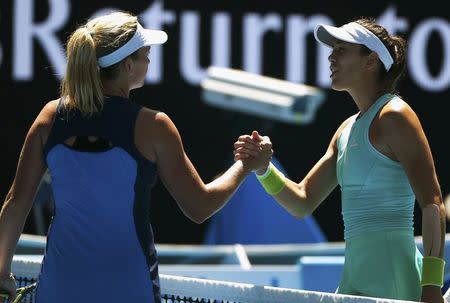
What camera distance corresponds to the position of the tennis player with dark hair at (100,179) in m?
3.00

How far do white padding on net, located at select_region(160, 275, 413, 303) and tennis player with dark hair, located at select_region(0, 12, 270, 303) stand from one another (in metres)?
0.31

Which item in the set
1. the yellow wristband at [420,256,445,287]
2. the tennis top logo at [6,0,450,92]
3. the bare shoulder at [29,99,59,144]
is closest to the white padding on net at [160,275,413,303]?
the yellow wristband at [420,256,445,287]

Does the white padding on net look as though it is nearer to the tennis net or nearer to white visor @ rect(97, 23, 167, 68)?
the tennis net

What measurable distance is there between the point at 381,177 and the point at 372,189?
4cm

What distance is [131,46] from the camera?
3.14 meters

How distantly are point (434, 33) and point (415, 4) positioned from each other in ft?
0.75

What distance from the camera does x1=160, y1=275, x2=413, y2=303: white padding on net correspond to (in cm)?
308

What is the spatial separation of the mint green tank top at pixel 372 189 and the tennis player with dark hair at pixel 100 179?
1.74ft

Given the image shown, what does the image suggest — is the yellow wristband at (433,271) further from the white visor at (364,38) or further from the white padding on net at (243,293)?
the white visor at (364,38)

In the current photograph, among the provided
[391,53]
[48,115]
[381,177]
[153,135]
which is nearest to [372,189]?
[381,177]

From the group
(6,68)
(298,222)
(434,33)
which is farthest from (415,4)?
(6,68)

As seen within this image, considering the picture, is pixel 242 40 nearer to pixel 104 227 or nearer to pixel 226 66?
pixel 226 66

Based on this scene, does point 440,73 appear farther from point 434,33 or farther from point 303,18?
point 303,18

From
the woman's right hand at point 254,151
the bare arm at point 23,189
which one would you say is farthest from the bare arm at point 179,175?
the woman's right hand at point 254,151
